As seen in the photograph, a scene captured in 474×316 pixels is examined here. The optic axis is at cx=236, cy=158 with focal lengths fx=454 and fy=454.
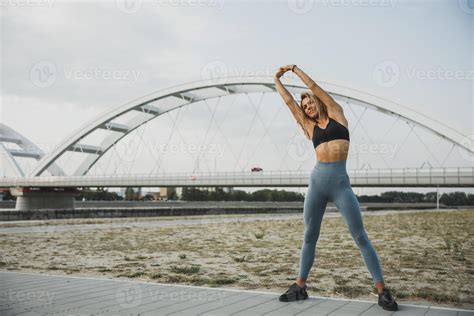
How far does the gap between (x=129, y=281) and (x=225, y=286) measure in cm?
124

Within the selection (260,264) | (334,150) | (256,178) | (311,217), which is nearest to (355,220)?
(311,217)

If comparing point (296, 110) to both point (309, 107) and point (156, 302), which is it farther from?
point (156, 302)

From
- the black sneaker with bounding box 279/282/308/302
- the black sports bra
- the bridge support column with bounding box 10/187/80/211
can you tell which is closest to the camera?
the black sports bra

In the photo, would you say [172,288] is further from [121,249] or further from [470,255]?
[470,255]

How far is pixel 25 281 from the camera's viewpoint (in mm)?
5625

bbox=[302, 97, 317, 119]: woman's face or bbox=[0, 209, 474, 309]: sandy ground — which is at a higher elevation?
bbox=[302, 97, 317, 119]: woman's face

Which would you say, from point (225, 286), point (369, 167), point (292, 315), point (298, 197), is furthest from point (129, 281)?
point (298, 197)

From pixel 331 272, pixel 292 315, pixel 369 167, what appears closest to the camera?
pixel 292 315

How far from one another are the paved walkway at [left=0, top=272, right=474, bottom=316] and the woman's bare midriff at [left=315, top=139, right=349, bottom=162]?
139 cm

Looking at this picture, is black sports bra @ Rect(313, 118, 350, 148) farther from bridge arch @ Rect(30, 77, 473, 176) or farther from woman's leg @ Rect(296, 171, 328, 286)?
bridge arch @ Rect(30, 77, 473, 176)

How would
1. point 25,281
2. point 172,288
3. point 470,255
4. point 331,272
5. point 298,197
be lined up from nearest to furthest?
point 172,288 → point 25,281 → point 331,272 → point 470,255 → point 298,197

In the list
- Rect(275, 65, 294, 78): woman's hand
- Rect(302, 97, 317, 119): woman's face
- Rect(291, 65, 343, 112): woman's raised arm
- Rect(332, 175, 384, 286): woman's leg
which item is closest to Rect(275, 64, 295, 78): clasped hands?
Rect(275, 65, 294, 78): woman's hand

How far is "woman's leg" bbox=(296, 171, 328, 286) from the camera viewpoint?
14.4ft

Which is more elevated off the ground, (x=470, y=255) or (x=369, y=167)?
(x=369, y=167)
